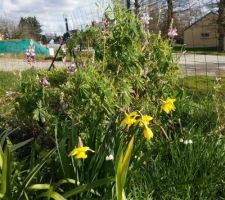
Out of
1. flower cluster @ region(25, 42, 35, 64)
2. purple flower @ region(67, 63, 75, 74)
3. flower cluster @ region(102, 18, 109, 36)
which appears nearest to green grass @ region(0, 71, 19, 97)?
flower cluster @ region(25, 42, 35, 64)

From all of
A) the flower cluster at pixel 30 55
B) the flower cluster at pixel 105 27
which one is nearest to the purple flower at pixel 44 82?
the flower cluster at pixel 30 55

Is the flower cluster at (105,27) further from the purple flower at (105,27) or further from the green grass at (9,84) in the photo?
the green grass at (9,84)

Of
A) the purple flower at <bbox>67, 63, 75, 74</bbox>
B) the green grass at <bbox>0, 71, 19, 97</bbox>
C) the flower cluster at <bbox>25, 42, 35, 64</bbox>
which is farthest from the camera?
the green grass at <bbox>0, 71, 19, 97</bbox>

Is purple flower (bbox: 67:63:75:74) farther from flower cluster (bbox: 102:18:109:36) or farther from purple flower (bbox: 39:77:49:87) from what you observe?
flower cluster (bbox: 102:18:109:36)

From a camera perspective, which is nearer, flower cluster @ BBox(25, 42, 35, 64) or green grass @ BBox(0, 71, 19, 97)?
flower cluster @ BBox(25, 42, 35, 64)

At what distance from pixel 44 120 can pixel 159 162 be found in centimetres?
100

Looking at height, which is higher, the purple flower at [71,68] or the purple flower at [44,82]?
the purple flower at [71,68]

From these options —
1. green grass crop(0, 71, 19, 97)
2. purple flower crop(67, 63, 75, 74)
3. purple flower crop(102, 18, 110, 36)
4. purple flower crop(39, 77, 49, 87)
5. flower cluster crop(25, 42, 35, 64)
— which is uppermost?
purple flower crop(102, 18, 110, 36)

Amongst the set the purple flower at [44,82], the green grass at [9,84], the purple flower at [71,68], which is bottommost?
the green grass at [9,84]

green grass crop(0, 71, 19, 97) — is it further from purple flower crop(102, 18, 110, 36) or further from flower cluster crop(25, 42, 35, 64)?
purple flower crop(102, 18, 110, 36)

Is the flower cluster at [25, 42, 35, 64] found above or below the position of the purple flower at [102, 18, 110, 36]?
below

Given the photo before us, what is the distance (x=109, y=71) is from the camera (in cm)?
383

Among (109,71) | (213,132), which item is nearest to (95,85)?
(109,71)

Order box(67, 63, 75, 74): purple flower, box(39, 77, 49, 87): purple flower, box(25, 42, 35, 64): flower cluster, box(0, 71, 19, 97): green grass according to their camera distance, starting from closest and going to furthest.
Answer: box(39, 77, 49, 87): purple flower
box(67, 63, 75, 74): purple flower
box(25, 42, 35, 64): flower cluster
box(0, 71, 19, 97): green grass
